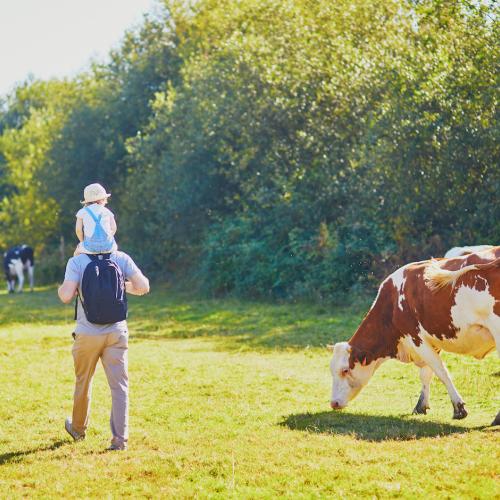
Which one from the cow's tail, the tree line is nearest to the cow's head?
the cow's tail

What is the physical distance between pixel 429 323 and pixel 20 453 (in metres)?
4.23

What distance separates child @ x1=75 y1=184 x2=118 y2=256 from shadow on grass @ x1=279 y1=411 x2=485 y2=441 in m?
2.73

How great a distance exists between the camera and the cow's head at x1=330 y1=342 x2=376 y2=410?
34.3 feet

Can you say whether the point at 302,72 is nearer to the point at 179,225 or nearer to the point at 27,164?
the point at 179,225

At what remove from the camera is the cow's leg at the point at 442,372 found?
958 centimetres

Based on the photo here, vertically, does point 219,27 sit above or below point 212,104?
above

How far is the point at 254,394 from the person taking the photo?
11.9 m

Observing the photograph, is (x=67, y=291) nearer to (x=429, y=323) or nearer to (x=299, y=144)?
(x=429, y=323)

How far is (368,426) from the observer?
9406 mm

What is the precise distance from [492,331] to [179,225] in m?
25.3

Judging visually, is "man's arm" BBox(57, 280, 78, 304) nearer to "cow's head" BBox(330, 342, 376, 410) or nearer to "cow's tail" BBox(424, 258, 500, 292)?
"cow's head" BBox(330, 342, 376, 410)

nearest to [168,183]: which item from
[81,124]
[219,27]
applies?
[219,27]

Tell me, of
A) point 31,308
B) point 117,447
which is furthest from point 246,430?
point 31,308

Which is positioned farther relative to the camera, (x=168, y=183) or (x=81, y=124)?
(x=81, y=124)
